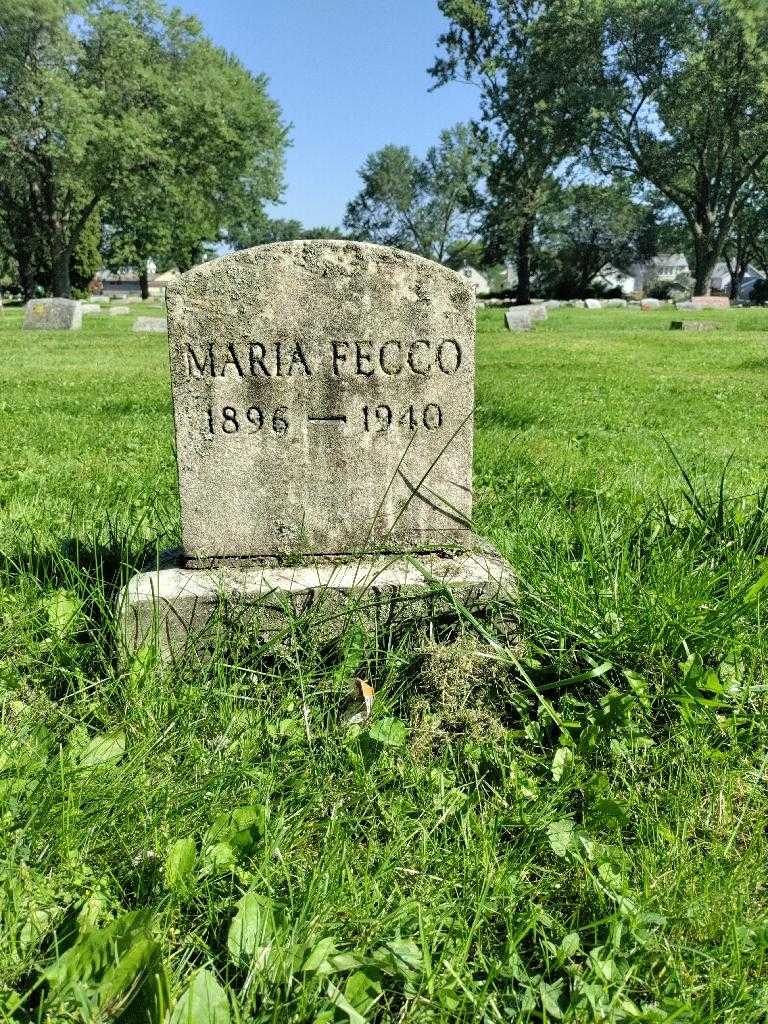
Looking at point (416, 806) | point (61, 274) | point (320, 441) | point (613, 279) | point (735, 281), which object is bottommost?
point (416, 806)

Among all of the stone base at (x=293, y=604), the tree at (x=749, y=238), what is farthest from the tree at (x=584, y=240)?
the stone base at (x=293, y=604)

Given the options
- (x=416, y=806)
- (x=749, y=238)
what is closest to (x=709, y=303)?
(x=749, y=238)

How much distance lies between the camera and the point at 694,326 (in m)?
18.5

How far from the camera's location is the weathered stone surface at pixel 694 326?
18438 millimetres

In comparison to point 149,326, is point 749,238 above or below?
above

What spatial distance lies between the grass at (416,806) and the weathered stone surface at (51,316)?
18629mm

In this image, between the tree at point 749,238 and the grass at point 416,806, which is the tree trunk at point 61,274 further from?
the tree at point 749,238

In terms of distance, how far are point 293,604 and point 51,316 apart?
19886mm

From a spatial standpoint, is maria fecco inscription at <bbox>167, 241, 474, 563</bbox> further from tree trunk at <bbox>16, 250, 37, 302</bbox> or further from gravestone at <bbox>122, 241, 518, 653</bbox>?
tree trunk at <bbox>16, 250, 37, 302</bbox>

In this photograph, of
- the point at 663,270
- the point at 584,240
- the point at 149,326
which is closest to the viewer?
the point at 149,326

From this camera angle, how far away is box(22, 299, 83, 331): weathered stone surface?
19406 millimetres

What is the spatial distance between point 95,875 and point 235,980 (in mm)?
377

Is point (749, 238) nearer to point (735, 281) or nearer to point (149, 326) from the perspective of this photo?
point (735, 281)

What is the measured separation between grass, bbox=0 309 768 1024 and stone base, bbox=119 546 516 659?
0.08 metres
